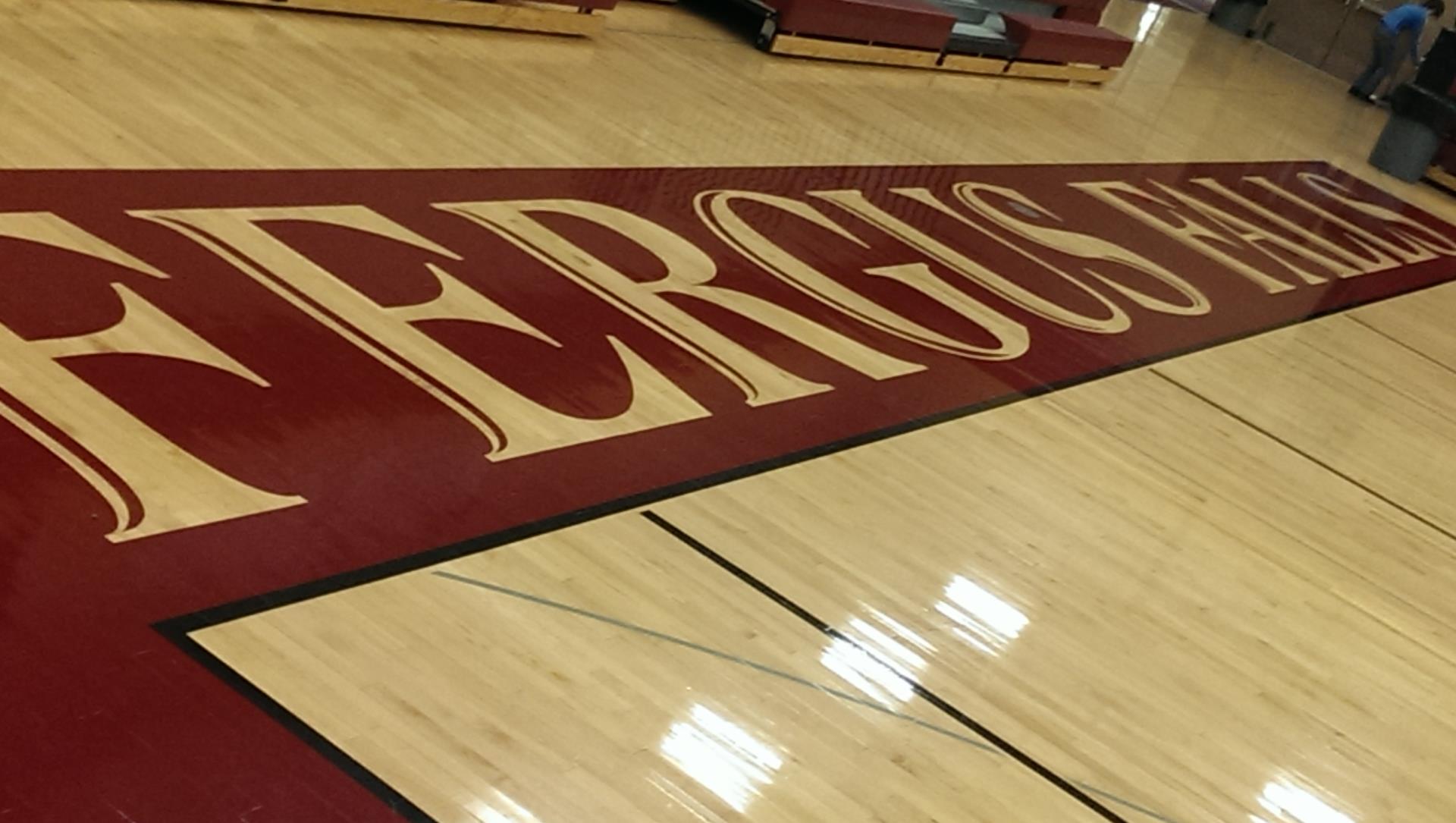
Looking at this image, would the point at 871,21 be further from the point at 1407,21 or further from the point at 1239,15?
the point at 1239,15

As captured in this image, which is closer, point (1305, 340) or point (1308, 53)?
point (1305, 340)

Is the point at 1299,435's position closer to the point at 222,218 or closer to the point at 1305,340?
the point at 1305,340

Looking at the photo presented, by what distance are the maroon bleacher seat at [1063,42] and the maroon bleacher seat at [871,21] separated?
1028mm

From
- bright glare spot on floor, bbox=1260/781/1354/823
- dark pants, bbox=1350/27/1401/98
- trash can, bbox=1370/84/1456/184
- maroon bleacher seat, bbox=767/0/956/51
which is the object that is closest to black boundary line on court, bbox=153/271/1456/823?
bright glare spot on floor, bbox=1260/781/1354/823

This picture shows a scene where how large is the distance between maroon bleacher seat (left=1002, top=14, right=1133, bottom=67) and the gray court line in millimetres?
7979

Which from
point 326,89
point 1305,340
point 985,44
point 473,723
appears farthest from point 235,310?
point 985,44

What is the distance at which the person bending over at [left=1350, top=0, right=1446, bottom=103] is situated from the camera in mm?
15023

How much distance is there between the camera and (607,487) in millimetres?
3531

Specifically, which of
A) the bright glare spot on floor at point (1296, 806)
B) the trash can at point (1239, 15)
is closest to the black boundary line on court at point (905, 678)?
the bright glare spot on floor at point (1296, 806)

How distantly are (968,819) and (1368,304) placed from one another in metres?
5.75

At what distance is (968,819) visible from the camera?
9.39 ft

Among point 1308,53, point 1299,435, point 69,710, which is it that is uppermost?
point 1308,53

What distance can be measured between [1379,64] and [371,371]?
1424 centimetres

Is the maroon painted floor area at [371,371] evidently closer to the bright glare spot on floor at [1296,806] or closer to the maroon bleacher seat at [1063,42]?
the bright glare spot on floor at [1296,806]
